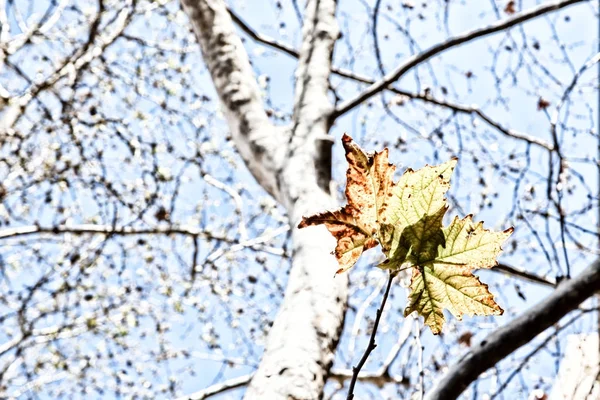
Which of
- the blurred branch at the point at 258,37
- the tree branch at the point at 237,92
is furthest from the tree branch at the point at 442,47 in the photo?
the blurred branch at the point at 258,37

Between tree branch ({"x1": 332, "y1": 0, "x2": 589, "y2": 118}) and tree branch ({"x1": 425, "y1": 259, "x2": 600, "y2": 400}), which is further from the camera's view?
tree branch ({"x1": 332, "y1": 0, "x2": 589, "y2": 118})

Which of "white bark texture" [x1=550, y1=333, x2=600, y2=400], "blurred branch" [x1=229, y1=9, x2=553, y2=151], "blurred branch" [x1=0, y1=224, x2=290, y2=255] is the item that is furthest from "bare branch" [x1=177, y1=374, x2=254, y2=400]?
"blurred branch" [x1=229, y1=9, x2=553, y2=151]

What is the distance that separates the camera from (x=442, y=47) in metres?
2.53

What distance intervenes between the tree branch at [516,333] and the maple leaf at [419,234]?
0.81 m

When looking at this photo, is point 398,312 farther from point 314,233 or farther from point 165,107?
point 314,233

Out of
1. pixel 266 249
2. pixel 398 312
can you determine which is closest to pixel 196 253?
pixel 266 249

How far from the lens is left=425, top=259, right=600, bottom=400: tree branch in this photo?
1.28 meters

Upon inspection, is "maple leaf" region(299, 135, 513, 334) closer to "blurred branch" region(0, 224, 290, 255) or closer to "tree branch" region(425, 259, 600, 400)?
"tree branch" region(425, 259, 600, 400)

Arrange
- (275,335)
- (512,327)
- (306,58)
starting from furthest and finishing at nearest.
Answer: (306,58), (512,327), (275,335)

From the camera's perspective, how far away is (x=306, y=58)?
8.11 ft

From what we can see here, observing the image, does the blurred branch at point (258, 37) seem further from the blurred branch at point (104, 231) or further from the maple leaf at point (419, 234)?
the maple leaf at point (419, 234)

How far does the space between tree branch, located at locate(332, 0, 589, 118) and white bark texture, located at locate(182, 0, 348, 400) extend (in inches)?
6.2

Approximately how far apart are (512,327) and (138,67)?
3.65 metres

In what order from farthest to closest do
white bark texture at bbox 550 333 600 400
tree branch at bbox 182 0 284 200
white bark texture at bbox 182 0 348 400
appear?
tree branch at bbox 182 0 284 200 < white bark texture at bbox 550 333 600 400 < white bark texture at bbox 182 0 348 400
